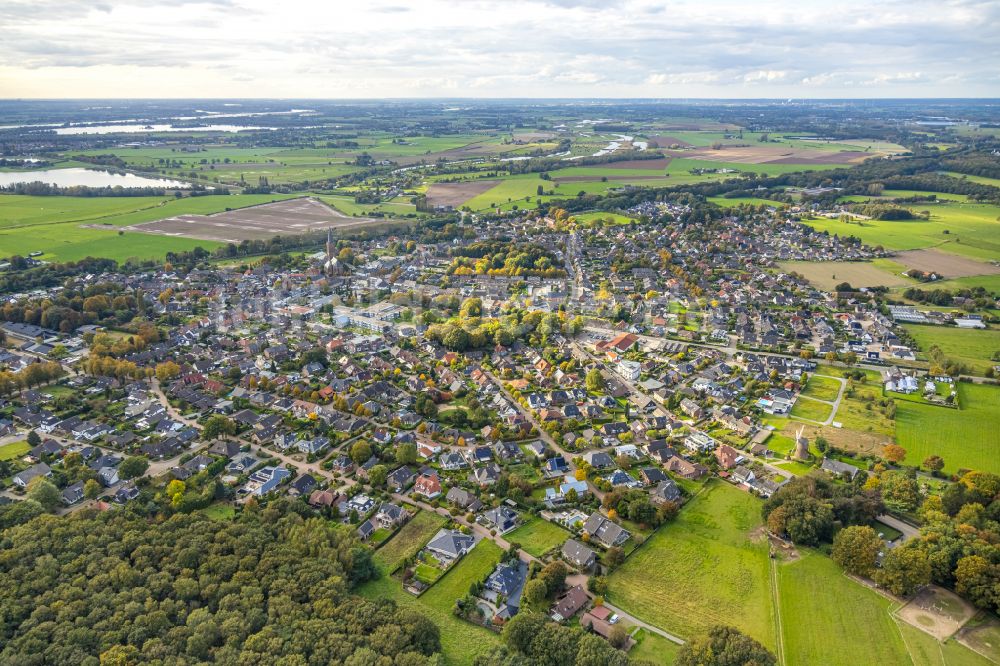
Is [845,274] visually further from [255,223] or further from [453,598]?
[255,223]

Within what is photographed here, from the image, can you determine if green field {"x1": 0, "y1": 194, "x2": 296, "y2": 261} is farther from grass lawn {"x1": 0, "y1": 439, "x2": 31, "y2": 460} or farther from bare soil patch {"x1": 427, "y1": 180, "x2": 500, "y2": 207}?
grass lawn {"x1": 0, "y1": 439, "x2": 31, "y2": 460}

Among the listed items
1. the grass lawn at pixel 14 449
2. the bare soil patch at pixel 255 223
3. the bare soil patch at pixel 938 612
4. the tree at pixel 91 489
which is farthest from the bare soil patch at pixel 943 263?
the grass lawn at pixel 14 449

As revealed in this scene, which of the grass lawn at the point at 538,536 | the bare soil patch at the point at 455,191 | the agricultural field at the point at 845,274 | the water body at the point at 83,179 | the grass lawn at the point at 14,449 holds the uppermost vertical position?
the water body at the point at 83,179

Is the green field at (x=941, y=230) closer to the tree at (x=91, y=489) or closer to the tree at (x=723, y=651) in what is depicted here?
the tree at (x=723, y=651)

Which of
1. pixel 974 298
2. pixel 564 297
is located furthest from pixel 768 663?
pixel 974 298

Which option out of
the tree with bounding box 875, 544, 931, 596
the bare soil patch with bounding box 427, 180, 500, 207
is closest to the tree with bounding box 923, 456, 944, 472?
the tree with bounding box 875, 544, 931, 596
